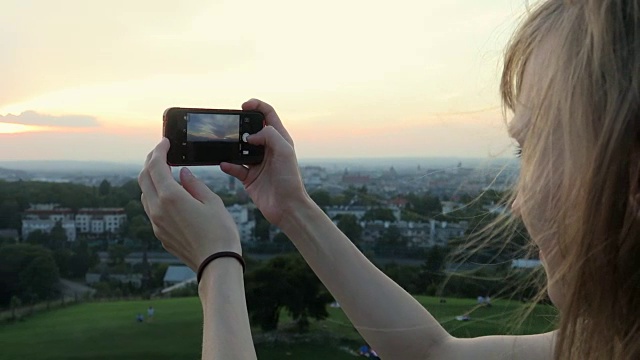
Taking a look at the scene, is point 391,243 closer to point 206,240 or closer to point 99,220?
point 99,220

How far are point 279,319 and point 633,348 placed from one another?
1.40 metres

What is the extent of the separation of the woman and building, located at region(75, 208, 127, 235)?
35.5 inches

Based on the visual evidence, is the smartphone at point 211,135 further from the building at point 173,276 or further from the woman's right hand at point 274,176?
the building at point 173,276

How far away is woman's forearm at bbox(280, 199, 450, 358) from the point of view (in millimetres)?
977

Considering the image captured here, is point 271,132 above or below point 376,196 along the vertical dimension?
above

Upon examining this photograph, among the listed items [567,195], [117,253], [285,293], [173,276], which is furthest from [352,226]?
[567,195]

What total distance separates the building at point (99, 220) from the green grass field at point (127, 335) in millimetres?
240

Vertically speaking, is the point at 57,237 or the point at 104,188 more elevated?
the point at 104,188

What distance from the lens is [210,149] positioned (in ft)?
3.53

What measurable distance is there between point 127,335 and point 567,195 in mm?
1734

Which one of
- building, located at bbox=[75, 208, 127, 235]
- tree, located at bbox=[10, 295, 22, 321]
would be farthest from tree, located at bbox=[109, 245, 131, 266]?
tree, located at bbox=[10, 295, 22, 321]

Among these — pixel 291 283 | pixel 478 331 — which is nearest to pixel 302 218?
pixel 478 331

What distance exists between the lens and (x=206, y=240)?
2.81 feet

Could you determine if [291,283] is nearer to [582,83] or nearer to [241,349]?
[241,349]
